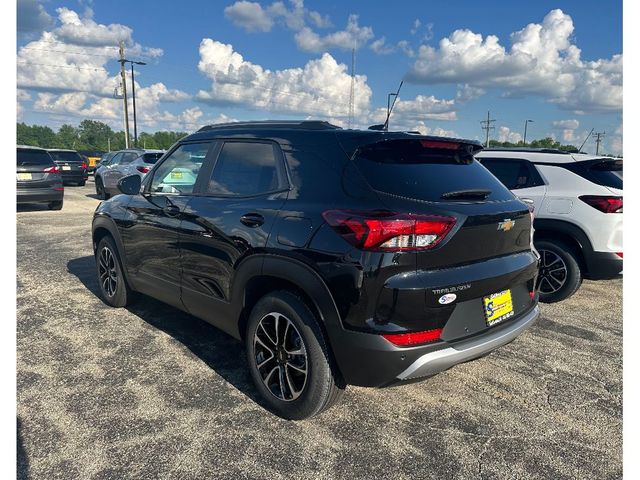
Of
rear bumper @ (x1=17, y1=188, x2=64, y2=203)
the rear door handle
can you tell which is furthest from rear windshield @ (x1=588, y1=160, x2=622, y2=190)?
rear bumper @ (x1=17, y1=188, x2=64, y2=203)

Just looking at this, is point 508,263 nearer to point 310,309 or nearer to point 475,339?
point 475,339

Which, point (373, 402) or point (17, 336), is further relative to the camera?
point (17, 336)

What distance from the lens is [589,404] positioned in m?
3.14

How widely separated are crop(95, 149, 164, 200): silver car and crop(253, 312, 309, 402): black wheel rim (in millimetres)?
12401

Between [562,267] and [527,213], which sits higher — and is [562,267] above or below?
below

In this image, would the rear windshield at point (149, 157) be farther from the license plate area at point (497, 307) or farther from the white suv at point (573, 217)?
the license plate area at point (497, 307)

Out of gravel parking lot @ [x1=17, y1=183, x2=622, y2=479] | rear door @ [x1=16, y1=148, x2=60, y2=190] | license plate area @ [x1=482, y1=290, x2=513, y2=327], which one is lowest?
gravel parking lot @ [x1=17, y1=183, x2=622, y2=479]

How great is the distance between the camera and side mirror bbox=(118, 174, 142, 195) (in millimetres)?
4332

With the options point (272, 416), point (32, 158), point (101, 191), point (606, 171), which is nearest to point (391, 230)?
point (272, 416)

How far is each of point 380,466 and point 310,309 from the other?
0.91 m

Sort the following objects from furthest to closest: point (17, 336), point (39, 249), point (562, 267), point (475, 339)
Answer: point (39, 249), point (562, 267), point (17, 336), point (475, 339)

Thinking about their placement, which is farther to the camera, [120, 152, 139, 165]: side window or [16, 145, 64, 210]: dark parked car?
[120, 152, 139, 165]: side window

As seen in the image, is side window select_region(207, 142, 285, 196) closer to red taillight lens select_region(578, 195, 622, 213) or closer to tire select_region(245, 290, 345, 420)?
tire select_region(245, 290, 345, 420)

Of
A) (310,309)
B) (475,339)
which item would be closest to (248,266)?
(310,309)
